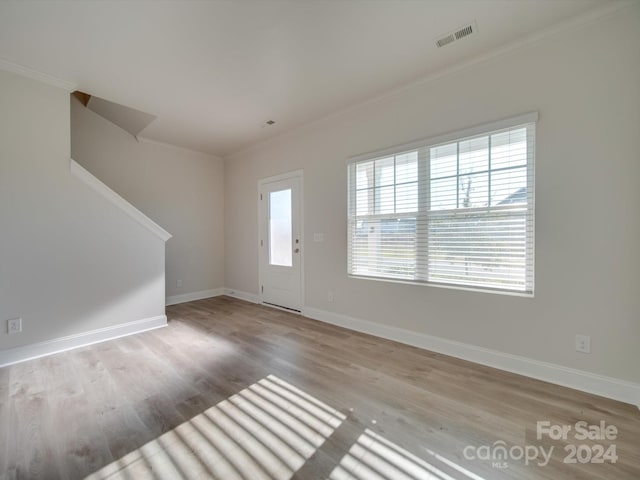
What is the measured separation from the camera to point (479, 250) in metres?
2.59

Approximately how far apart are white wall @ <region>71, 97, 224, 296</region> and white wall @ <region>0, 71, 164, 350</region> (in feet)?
4.02

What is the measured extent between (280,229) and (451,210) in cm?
267

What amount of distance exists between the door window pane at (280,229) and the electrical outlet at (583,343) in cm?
335

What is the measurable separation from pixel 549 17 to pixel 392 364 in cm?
310

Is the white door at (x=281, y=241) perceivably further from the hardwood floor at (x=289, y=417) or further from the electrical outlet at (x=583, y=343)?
the electrical outlet at (x=583, y=343)

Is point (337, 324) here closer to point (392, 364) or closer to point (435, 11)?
point (392, 364)

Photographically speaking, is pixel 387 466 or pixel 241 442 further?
pixel 241 442

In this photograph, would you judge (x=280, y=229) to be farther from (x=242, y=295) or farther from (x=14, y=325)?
(x=14, y=325)

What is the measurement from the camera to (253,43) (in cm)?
231

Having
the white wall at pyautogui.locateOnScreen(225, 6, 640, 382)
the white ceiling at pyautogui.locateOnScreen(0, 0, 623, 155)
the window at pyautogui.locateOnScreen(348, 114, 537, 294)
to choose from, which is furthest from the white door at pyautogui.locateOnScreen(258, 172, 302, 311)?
the white wall at pyautogui.locateOnScreen(225, 6, 640, 382)

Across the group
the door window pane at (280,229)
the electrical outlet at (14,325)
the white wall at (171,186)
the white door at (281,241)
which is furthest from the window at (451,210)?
the electrical outlet at (14,325)

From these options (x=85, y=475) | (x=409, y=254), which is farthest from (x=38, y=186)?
(x=409, y=254)

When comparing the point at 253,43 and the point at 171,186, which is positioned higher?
the point at 253,43

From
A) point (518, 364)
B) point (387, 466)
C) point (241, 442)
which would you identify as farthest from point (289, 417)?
point (518, 364)
